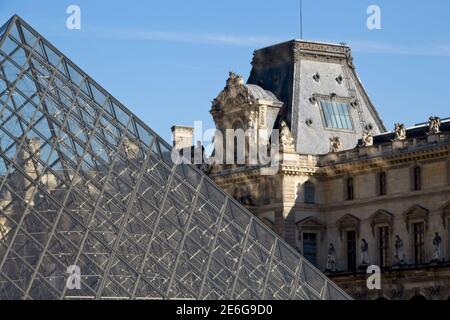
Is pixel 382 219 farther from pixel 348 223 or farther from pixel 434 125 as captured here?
pixel 434 125

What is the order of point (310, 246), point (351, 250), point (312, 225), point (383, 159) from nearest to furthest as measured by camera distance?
1. point (383, 159)
2. point (351, 250)
3. point (312, 225)
4. point (310, 246)

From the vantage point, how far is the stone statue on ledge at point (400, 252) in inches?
2689

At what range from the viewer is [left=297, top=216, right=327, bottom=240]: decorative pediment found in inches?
2886

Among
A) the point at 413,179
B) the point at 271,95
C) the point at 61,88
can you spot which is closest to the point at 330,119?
the point at 271,95

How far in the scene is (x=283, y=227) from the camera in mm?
72750

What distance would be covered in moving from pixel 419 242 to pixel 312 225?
22.8ft

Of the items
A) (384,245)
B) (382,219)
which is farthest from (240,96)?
(384,245)

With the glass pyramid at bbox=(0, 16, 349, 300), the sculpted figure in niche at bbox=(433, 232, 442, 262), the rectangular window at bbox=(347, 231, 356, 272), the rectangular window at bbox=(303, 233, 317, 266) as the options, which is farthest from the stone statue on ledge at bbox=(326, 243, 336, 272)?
the glass pyramid at bbox=(0, 16, 349, 300)

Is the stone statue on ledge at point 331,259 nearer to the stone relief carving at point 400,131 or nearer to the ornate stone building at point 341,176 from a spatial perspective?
the ornate stone building at point 341,176

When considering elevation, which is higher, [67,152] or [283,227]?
[283,227]

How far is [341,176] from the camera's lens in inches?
2864

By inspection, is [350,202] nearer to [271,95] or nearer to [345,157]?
[345,157]
